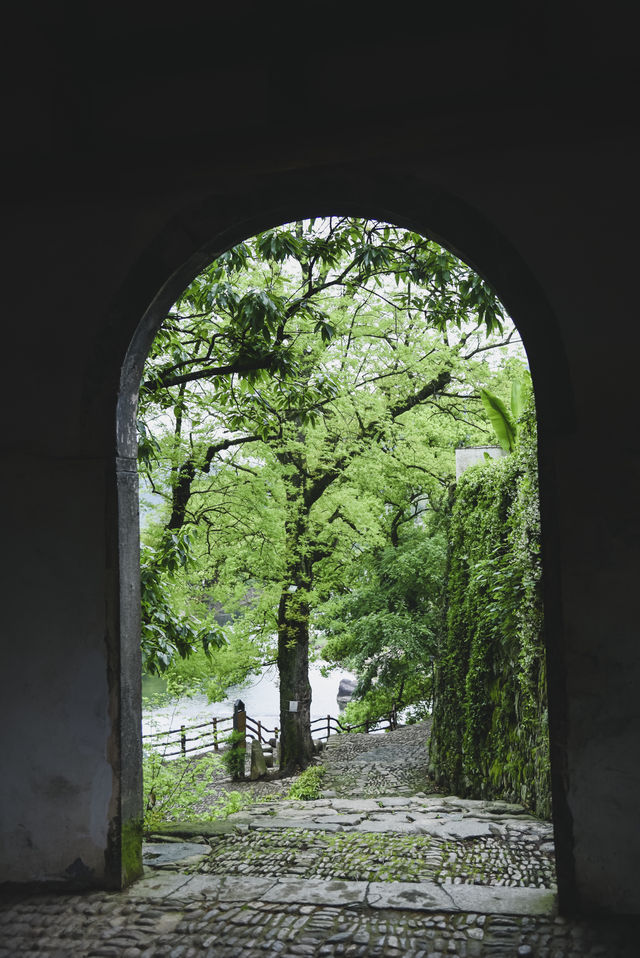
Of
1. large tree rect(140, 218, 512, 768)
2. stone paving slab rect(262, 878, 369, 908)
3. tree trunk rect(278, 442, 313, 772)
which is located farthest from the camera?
tree trunk rect(278, 442, 313, 772)

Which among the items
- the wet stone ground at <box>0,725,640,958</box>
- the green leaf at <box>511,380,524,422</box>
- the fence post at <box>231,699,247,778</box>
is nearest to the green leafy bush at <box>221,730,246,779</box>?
the fence post at <box>231,699,247,778</box>

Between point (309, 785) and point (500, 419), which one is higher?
point (500, 419)

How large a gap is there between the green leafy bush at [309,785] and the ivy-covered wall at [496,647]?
185 cm

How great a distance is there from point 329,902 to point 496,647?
3677 mm

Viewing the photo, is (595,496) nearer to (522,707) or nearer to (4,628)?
(4,628)

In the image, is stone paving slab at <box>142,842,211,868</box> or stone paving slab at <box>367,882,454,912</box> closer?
stone paving slab at <box>367,882,454,912</box>

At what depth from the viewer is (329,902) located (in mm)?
2916

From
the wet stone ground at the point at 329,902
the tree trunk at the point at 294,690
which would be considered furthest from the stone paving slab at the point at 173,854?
the tree trunk at the point at 294,690

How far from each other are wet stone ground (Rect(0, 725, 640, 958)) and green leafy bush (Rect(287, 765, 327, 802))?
5668 millimetres

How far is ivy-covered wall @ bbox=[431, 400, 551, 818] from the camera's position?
487 cm

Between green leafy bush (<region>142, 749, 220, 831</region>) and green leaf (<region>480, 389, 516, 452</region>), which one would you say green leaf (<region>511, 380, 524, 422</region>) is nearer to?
green leaf (<region>480, 389, 516, 452</region>)

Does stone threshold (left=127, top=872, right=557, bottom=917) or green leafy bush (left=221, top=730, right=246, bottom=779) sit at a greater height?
stone threshold (left=127, top=872, right=557, bottom=917)

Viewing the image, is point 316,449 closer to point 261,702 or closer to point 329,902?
point 329,902

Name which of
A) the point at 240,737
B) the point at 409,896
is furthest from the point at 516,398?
the point at 240,737
